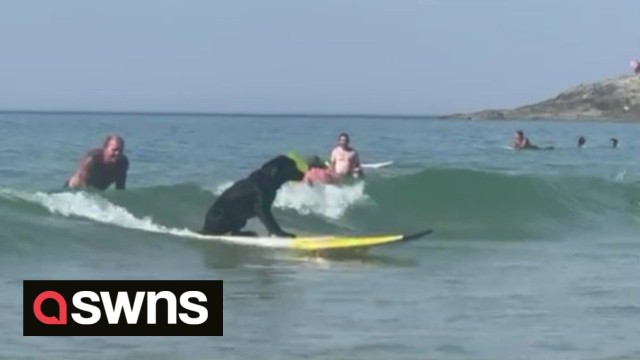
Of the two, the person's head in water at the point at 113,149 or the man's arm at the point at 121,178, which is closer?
the person's head in water at the point at 113,149

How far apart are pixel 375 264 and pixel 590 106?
92462mm

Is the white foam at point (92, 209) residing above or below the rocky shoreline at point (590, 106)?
below

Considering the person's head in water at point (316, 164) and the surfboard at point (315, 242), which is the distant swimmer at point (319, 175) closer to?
→ the person's head in water at point (316, 164)

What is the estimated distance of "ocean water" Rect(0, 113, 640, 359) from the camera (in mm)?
8609

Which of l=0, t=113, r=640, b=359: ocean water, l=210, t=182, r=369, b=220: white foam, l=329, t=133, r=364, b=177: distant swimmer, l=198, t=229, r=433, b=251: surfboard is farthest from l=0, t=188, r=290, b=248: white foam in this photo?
l=329, t=133, r=364, b=177: distant swimmer

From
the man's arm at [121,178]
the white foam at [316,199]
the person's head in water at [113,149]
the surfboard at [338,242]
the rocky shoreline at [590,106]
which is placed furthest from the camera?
the rocky shoreline at [590,106]

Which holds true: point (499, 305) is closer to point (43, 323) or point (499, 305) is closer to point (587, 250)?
point (43, 323)

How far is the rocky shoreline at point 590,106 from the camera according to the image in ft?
324

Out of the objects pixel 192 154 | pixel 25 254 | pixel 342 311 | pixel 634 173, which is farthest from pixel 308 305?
pixel 192 154

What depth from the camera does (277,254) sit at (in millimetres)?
12562

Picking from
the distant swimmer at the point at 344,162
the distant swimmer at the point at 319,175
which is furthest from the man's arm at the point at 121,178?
the distant swimmer at the point at 344,162

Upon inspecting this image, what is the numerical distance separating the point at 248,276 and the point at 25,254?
261cm

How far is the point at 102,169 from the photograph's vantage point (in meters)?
16.9

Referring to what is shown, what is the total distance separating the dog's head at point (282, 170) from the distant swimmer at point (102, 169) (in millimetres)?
3484
